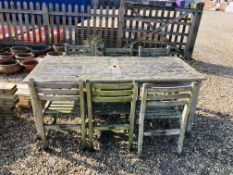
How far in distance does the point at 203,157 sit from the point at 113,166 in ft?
4.56

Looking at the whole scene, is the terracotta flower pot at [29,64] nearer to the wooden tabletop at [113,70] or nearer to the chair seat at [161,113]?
the wooden tabletop at [113,70]

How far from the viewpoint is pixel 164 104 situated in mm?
2941

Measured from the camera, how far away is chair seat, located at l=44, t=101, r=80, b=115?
325cm

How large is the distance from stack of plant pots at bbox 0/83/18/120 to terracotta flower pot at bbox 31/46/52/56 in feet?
9.59

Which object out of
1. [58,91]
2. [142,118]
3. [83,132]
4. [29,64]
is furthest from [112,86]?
[29,64]

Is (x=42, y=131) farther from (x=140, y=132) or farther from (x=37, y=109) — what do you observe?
(x=140, y=132)

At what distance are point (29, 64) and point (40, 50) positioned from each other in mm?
1228

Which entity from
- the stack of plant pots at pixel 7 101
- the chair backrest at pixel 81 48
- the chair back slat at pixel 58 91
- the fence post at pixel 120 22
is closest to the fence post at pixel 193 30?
the fence post at pixel 120 22

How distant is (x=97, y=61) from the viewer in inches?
151

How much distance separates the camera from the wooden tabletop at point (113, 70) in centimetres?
308

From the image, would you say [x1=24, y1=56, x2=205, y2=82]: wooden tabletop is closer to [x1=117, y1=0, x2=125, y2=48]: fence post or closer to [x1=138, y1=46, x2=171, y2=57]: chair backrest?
[x1=138, y1=46, x2=171, y2=57]: chair backrest

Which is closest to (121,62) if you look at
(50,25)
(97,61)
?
(97,61)

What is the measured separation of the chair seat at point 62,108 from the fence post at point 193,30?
5046 mm

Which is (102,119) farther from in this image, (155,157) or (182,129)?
(182,129)
